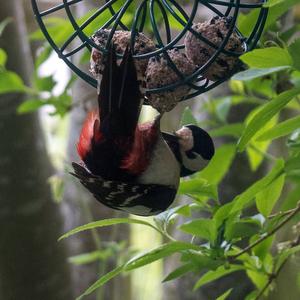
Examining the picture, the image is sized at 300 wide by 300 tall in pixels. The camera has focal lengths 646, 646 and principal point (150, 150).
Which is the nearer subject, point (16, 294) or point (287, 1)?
point (287, 1)

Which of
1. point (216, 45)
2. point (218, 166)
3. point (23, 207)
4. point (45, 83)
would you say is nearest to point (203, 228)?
point (216, 45)

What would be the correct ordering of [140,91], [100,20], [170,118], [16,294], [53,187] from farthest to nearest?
1. [170,118]
2. [53,187]
3. [16,294]
4. [100,20]
5. [140,91]

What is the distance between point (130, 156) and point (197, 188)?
13 centimetres

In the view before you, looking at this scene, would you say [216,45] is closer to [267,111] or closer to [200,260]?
Answer: [267,111]

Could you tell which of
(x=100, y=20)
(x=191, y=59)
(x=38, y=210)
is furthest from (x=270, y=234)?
(x=38, y=210)

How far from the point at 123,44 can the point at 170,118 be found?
156cm

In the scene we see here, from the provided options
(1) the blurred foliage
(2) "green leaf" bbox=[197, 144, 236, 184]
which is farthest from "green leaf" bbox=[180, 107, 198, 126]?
(2) "green leaf" bbox=[197, 144, 236, 184]

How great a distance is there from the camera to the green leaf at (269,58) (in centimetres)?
84

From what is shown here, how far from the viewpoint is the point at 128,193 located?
3.66 ft

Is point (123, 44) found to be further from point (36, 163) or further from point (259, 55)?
point (36, 163)

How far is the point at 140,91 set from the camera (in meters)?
1.02

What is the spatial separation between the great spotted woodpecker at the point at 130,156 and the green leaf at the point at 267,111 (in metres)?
0.20

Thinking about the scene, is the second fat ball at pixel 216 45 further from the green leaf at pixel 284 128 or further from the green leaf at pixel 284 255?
the green leaf at pixel 284 255

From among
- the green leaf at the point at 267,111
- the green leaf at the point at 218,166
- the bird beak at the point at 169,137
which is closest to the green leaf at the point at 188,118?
the bird beak at the point at 169,137
